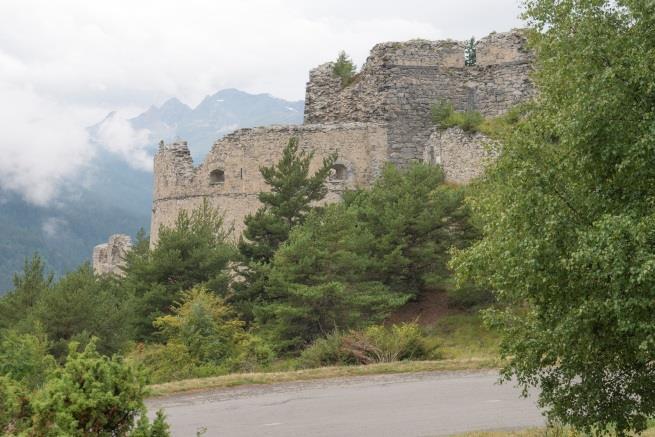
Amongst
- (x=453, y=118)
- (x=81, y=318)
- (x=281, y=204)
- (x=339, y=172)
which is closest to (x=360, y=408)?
(x=81, y=318)

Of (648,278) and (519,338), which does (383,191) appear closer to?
(519,338)

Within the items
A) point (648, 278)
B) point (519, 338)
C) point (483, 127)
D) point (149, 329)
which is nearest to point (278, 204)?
point (149, 329)

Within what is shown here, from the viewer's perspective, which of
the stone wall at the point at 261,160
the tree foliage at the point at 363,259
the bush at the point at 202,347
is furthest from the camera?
the stone wall at the point at 261,160

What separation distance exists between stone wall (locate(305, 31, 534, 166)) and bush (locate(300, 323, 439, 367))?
43.2 ft

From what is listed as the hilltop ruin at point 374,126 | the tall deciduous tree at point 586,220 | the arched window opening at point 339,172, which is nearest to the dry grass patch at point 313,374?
the tall deciduous tree at point 586,220

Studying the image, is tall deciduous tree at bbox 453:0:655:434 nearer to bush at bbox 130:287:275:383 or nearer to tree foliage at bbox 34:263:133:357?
bush at bbox 130:287:275:383

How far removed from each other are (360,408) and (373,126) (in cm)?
1904

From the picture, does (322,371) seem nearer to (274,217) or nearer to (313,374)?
(313,374)

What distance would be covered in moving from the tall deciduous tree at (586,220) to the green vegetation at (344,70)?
23.0 m

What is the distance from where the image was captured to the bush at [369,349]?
16.7 m

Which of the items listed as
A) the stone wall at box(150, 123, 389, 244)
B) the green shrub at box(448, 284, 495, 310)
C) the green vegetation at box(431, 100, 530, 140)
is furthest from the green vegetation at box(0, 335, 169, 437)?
the stone wall at box(150, 123, 389, 244)

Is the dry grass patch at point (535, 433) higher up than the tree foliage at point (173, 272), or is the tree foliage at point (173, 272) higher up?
the tree foliage at point (173, 272)

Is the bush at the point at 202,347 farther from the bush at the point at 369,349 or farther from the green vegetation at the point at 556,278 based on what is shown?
the bush at the point at 369,349

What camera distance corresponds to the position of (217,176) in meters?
30.4
